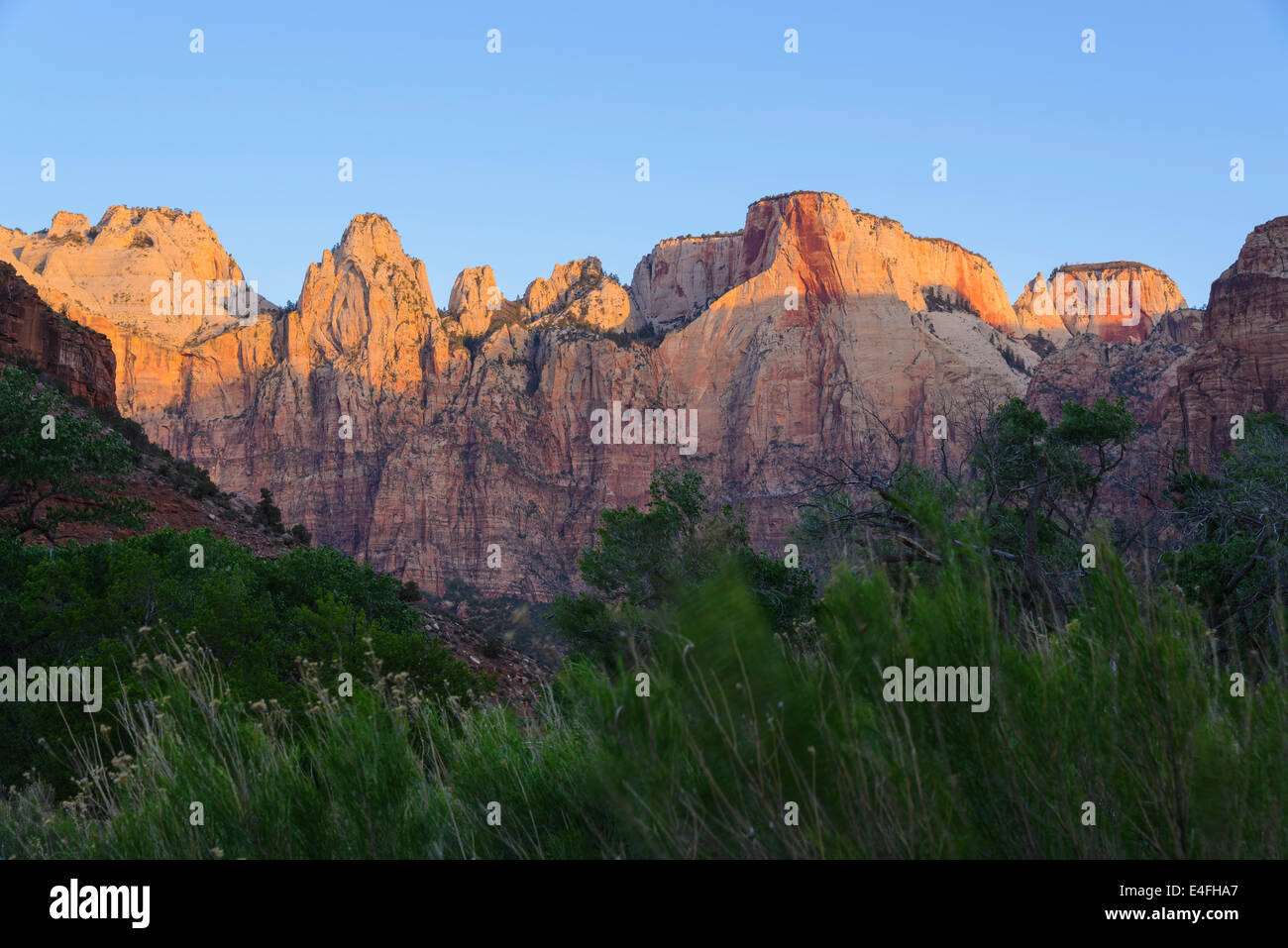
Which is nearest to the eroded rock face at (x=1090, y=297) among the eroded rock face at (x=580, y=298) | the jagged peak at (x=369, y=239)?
the eroded rock face at (x=580, y=298)

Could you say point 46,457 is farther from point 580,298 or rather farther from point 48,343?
point 580,298

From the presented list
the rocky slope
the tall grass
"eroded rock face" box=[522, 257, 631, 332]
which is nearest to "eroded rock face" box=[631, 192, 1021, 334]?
"eroded rock face" box=[522, 257, 631, 332]

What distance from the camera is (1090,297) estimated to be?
12975 centimetres

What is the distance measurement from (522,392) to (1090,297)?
92875 millimetres

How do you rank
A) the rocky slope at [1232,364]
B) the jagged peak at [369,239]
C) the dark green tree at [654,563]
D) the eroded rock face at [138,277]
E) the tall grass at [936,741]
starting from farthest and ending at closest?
the jagged peak at [369,239] → the eroded rock face at [138,277] → the rocky slope at [1232,364] → the dark green tree at [654,563] → the tall grass at [936,741]

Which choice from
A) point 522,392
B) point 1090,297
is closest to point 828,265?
point 522,392

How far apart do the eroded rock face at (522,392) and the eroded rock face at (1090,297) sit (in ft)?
94.5

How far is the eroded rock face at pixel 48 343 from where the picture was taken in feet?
108

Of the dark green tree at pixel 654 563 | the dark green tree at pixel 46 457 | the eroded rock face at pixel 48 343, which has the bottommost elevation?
the dark green tree at pixel 654 563

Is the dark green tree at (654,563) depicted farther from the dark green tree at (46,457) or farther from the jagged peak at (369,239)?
the jagged peak at (369,239)

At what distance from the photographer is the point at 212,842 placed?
3473mm

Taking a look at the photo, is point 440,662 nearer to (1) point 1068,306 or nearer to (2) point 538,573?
(2) point 538,573

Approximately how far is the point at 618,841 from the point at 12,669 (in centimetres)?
952
